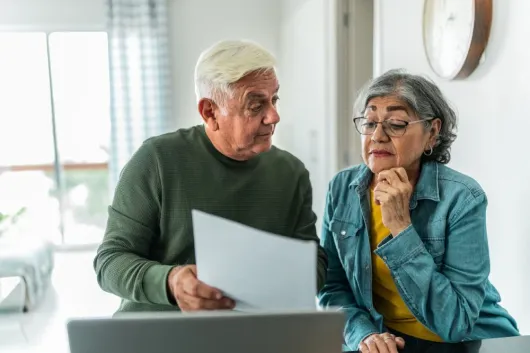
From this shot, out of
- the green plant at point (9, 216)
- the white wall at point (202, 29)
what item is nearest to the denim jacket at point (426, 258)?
the green plant at point (9, 216)

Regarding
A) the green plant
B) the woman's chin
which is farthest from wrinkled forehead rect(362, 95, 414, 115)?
the green plant

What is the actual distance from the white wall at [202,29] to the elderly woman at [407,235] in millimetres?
3605

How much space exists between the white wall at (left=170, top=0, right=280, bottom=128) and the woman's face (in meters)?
3.64

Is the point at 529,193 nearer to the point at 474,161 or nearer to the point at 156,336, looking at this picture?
the point at 474,161

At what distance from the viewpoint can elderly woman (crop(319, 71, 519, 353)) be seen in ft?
3.49

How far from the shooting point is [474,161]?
5.17 feet

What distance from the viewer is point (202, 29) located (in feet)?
15.5

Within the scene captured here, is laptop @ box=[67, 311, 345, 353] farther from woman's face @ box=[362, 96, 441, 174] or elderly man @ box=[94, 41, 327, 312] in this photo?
woman's face @ box=[362, 96, 441, 174]

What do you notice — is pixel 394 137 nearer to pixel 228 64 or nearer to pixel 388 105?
pixel 388 105

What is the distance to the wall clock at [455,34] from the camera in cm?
143

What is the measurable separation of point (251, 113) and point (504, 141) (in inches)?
28.6

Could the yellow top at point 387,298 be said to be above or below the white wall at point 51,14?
below

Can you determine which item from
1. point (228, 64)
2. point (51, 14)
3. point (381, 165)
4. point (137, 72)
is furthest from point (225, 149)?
point (51, 14)

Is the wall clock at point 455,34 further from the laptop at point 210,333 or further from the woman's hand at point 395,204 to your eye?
the laptop at point 210,333
